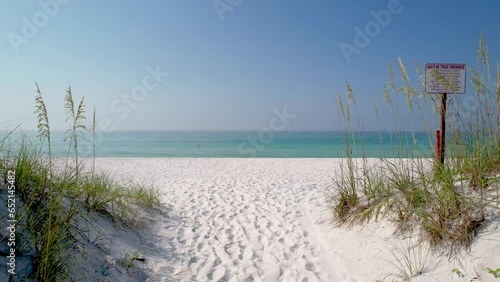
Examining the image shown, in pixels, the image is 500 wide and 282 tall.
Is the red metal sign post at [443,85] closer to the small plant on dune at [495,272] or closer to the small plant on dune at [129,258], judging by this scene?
the small plant on dune at [495,272]

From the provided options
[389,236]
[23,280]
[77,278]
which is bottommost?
[389,236]

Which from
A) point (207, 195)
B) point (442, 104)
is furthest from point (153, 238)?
point (442, 104)

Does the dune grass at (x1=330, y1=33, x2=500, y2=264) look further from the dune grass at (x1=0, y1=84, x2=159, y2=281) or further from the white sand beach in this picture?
the dune grass at (x1=0, y1=84, x2=159, y2=281)

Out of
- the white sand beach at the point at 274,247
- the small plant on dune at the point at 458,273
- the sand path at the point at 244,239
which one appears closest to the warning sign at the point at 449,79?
the white sand beach at the point at 274,247

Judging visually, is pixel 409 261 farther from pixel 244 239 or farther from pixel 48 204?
pixel 48 204

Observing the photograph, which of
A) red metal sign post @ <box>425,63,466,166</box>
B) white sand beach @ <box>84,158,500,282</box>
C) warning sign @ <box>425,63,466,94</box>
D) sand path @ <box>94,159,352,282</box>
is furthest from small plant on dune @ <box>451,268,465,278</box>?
warning sign @ <box>425,63,466,94</box>

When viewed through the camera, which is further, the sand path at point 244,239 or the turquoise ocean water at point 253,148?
the turquoise ocean water at point 253,148

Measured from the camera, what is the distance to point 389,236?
314 cm

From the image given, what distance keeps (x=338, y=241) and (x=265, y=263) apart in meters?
1.06

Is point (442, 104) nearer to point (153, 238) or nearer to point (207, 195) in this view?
point (153, 238)

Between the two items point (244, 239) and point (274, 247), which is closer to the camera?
point (274, 247)

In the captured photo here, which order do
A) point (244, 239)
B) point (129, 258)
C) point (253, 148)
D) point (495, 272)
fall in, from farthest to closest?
point (253, 148) < point (244, 239) < point (129, 258) < point (495, 272)

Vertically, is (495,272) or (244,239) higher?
(495,272)

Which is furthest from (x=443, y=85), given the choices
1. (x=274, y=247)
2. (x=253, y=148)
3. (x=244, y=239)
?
(x=253, y=148)
